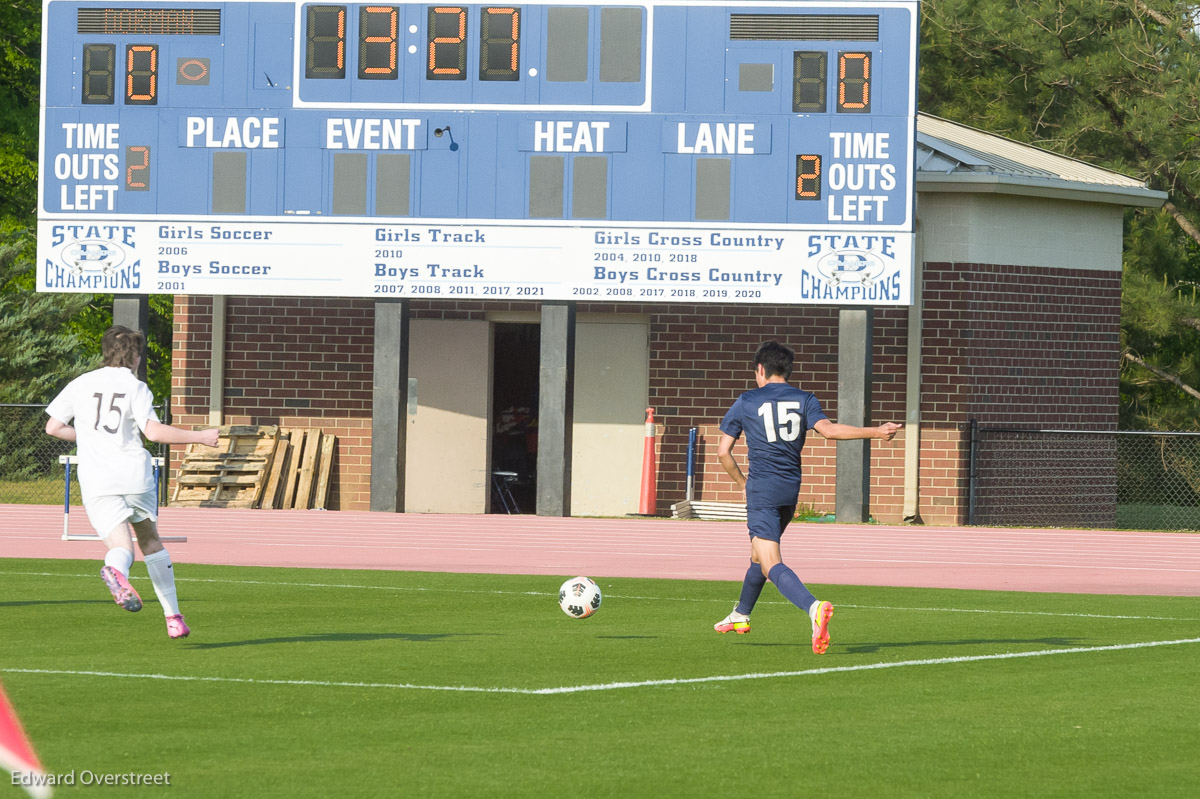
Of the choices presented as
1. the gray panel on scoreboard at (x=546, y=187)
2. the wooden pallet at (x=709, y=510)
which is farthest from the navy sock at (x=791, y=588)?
the wooden pallet at (x=709, y=510)

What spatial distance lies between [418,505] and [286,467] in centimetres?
240

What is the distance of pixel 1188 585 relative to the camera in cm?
1772

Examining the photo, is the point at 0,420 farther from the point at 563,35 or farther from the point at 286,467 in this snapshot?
the point at 563,35

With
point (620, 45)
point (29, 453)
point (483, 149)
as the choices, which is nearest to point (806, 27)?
point (620, 45)

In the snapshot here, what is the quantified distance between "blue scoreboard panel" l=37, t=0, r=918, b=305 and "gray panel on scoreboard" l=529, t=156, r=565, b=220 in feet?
0.11

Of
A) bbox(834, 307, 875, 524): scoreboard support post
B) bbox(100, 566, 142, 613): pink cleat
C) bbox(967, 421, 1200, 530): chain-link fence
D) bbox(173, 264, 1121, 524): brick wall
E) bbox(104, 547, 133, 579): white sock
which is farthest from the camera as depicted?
bbox(173, 264, 1121, 524): brick wall

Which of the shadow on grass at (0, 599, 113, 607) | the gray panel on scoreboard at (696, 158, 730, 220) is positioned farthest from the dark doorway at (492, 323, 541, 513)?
the shadow on grass at (0, 599, 113, 607)

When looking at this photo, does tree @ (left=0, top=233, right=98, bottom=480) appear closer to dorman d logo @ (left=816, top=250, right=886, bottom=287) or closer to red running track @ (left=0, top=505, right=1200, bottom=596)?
red running track @ (left=0, top=505, right=1200, bottom=596)

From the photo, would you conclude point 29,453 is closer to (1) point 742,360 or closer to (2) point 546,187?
(2) point 546,187

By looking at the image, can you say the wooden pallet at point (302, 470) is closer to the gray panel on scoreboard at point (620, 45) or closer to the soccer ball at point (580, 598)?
the gray panel on scoreboard at point (620, 45)

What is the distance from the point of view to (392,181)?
2592 cm

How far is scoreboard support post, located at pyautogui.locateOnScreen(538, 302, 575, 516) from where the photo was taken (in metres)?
26.9

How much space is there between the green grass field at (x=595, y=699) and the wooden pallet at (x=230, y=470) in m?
14.4

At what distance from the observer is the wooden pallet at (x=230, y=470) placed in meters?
28.8
